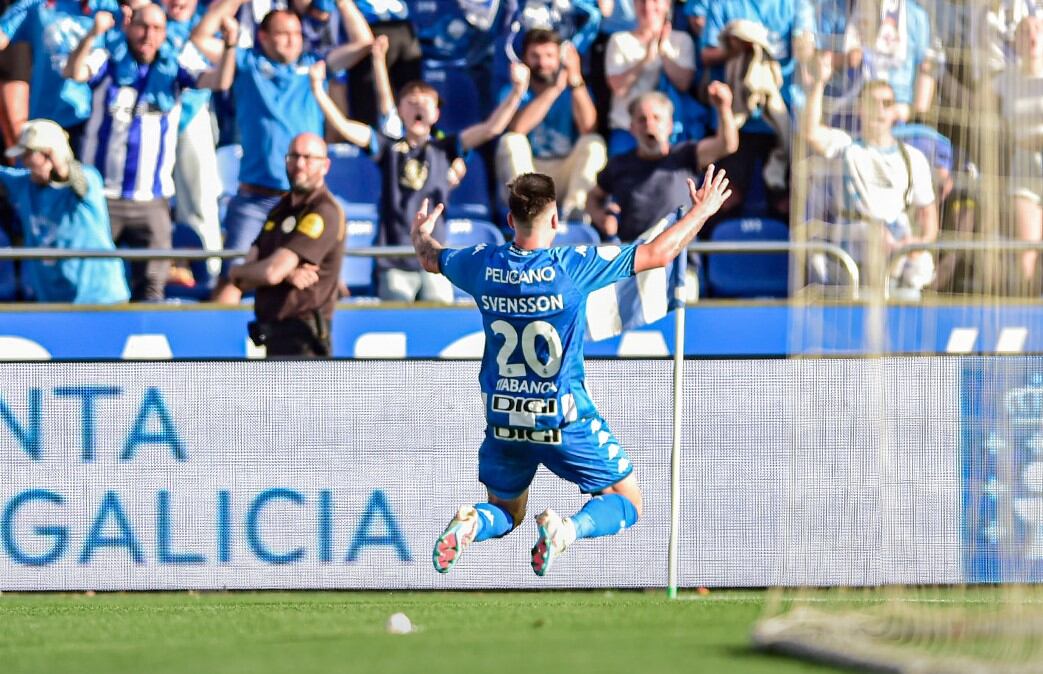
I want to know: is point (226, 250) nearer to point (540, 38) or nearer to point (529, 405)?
point (540, 38)

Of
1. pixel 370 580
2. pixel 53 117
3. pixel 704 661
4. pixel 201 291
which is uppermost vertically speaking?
pixel 53 117

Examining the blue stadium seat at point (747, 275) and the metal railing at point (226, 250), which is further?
the blue stadium seat at point (747, 275)

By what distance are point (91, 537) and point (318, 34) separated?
16.0 ft

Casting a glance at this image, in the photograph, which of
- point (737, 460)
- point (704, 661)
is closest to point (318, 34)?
point (737, 460)

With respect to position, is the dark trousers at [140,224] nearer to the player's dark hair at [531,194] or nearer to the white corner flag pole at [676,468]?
the white corner flag pole at [676,468]

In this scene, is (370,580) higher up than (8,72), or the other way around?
(8,72)

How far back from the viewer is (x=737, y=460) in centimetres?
870

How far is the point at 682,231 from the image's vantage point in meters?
6.60

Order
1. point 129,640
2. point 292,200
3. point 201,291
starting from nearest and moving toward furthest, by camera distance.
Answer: point 129,640
point 292,200
point 201,291

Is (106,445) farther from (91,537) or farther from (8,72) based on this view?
(8,72)

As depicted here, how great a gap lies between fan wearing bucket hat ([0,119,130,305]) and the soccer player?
503 cm

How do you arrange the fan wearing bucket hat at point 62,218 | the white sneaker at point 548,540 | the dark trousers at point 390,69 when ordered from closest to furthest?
1. the white sneaker at point 548,540
2. the fan wearing bucket hat at point 62,218
3. the dark trousers at point 390,69

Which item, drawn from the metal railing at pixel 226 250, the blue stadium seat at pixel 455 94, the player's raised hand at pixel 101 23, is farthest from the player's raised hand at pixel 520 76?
the player's raised hand at pixel 101 23

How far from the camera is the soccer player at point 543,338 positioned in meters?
6.66
